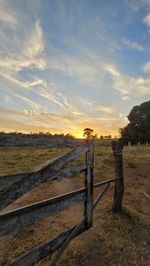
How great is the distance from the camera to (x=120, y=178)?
7887mm

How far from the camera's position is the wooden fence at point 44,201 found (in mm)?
3043

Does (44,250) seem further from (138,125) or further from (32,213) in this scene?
(138,125)

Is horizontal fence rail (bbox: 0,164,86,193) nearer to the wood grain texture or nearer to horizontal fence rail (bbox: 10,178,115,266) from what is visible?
the wood grain texture

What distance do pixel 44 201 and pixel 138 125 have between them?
1973 inches

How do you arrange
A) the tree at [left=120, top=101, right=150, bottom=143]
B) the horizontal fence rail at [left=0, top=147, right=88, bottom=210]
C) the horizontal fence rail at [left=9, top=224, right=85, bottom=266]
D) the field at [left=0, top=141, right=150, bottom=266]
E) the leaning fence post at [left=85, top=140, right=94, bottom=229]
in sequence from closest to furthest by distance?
1. the horizontal fence rail at [left=0, top=147, right=88, bottom=210]
2. the horizontal fence rail at [left=9, top=224, right=85, bottom=266]
3. the leaning fence post at [left=85, top=140, right=94, bottom=229]
4. the field at [left=0, top=141, right=150, bottom=266]
5. the tree at [left=120, top=101, right=150, bottom=143]

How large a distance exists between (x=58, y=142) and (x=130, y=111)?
52.9 meters

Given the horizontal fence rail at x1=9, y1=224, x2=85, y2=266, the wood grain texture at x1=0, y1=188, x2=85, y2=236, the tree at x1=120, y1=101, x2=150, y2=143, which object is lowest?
the horizontal fence rail at x1=9, y1=224, x2=85, y2=266

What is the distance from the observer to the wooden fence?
304 centimetres

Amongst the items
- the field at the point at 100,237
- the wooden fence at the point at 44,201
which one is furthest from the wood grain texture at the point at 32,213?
the field at the point at 100,237

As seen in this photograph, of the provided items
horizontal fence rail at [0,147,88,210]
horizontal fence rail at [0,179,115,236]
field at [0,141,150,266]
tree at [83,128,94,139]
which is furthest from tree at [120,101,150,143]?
horizontal fence rail at [0,147,88,210]

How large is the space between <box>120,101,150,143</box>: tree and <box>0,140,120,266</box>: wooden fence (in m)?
46.2

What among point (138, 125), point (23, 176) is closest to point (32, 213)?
point (23, 176)

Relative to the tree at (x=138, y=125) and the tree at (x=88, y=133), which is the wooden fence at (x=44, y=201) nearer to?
the tree at (x=88, y=133)

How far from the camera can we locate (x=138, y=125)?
5159 cm
